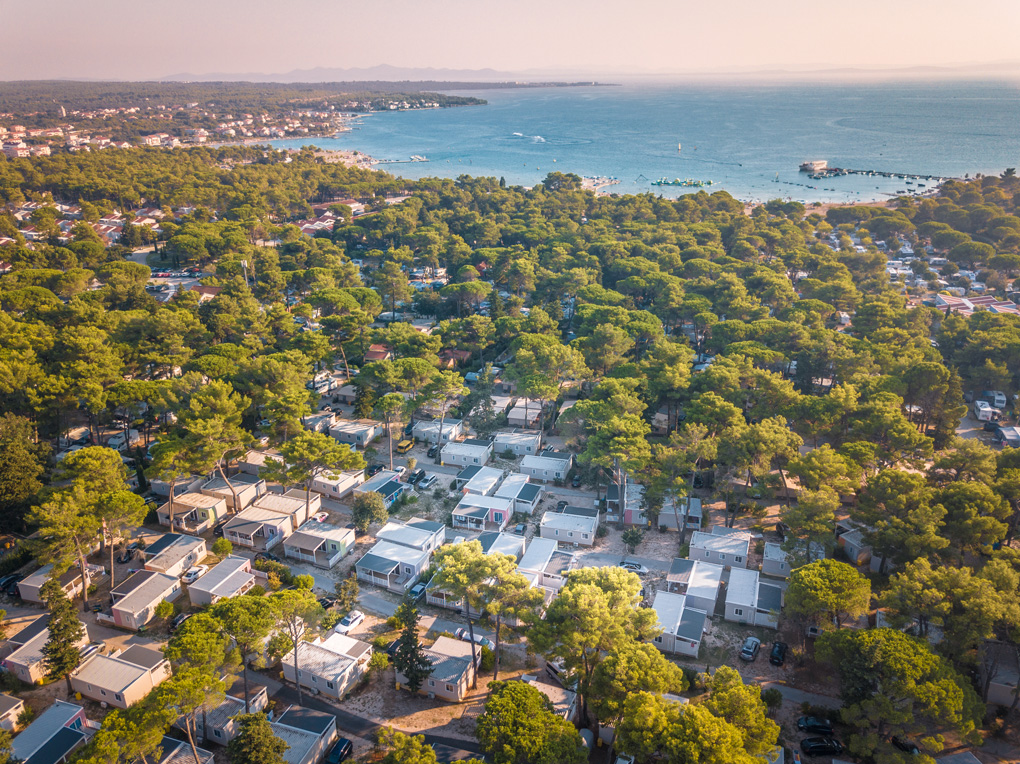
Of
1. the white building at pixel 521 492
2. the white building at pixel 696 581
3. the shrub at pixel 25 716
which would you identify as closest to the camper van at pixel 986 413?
the white building at pixel 696 581

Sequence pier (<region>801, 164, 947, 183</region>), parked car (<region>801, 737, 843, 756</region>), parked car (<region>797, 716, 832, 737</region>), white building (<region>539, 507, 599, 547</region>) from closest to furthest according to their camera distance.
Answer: parked car (<region>801, 737, 843, 756</region>) → parked car (<region>797, 716, 832, 737</region>) → white building (<region>539, 507, 599, 547</region>) → pier (<region>801, 164, 947, 183</region>)

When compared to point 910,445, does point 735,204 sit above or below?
above

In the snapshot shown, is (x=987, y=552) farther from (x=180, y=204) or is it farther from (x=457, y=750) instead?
(x=180, y=204)

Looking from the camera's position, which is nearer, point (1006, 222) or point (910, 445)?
point (910, 445)

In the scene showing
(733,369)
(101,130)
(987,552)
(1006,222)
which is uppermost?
(101,130)

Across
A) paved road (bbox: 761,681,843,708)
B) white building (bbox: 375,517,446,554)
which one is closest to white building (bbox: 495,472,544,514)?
white building (bbox: 375,517,446,554)

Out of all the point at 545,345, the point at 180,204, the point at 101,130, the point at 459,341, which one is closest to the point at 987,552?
the point at 545,345

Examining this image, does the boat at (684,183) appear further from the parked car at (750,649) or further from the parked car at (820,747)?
the parked car at (820,747)

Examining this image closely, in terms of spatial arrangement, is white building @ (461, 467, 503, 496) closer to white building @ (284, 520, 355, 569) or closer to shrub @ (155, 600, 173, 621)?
white building @ (284, 520, 355, 569)
